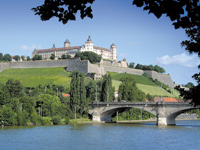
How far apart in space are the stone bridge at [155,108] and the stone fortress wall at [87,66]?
45.7 metres

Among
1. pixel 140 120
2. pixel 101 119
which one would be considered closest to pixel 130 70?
pixel 140 120

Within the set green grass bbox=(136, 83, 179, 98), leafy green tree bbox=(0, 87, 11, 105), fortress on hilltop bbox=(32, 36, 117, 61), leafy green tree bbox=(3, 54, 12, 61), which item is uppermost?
fortress on hilltop bbox=(32, 36, 117, 61)

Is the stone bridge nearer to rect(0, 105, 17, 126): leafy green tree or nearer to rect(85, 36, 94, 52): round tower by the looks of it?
rect(0, 105, 17, 126): leafy green tree

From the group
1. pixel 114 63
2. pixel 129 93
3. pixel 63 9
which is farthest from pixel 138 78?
pixel 63 9

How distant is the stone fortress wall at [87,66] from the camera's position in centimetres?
11081

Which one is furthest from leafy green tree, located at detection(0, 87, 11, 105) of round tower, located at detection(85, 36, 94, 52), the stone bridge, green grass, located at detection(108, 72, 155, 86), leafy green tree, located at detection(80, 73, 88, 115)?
round tower, located at detection(85, 36, 94, 52)

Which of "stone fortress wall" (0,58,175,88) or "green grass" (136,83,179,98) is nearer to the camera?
"green grass" (136,83,179,98)

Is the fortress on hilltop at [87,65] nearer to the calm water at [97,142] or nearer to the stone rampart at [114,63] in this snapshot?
the stone rampart at [114,63]

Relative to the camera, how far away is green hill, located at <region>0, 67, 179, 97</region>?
102 m

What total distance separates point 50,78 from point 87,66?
11269mm

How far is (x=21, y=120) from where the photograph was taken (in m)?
47.8

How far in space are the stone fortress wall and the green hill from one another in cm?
270

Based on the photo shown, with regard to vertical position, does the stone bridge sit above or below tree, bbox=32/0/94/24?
below

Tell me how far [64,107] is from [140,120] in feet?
61.9
